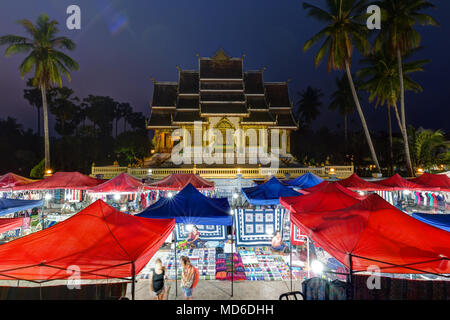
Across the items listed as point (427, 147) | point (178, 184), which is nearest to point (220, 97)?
point (178, 184)

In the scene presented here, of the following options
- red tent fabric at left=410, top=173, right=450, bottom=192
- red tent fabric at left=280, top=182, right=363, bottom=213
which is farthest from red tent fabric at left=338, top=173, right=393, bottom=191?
red tent fabric at left=280, top=182, right=363, bottom=213

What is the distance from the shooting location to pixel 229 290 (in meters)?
5.88

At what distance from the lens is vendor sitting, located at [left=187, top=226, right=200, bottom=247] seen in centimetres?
898

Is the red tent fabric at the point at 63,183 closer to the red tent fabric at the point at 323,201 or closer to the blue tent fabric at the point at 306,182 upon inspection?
the red tent fabric at the point at 323,201

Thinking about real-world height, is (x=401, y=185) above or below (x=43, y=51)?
below

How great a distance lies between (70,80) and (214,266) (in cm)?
2542

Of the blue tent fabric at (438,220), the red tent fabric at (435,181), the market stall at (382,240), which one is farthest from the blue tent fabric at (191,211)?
the red tent fabric at (435,181)

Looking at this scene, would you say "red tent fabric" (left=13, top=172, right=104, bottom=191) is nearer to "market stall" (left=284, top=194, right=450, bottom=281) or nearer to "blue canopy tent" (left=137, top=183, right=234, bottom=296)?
"blue canopy tent" (left=137, top=183, right=234, bottom=296)

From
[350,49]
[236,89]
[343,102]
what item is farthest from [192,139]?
[343,102]

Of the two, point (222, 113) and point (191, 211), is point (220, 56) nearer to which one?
point (222, 113)

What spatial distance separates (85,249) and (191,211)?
11.0ft

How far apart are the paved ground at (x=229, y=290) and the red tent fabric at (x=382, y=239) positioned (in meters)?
1.99

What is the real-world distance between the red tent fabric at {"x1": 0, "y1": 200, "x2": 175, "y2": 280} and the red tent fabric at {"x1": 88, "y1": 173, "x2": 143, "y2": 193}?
6790mm
